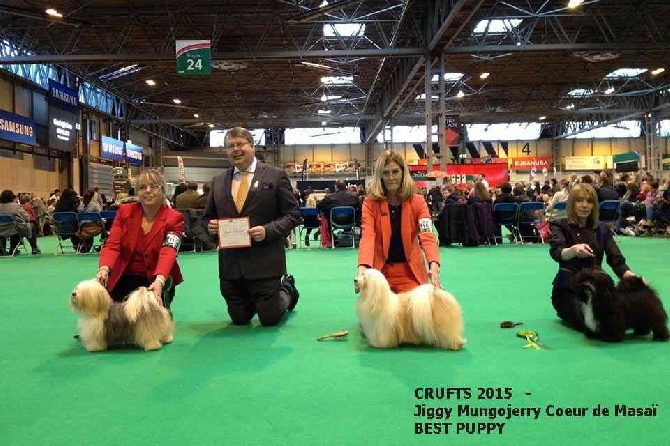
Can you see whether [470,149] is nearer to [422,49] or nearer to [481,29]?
[481,29]

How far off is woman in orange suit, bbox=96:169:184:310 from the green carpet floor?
1.42ft

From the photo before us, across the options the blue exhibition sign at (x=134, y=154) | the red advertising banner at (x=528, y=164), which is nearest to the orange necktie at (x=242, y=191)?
the blue exhibition sign at (x=134, y=154)

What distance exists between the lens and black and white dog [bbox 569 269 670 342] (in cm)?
300

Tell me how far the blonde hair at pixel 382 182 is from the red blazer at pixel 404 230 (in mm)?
38

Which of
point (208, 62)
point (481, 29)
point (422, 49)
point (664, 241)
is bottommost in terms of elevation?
point (664, 241)

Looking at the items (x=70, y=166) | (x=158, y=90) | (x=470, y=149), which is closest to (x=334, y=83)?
(x=158, y=90)

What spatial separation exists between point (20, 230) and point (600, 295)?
31.3 feet

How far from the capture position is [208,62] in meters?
11.6

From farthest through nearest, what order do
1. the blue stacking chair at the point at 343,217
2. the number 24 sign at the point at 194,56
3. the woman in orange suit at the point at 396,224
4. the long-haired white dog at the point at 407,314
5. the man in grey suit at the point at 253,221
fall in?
the number 24 sign at the point at 194,56
the blue stacking chair at the point at 343,217
the man in grey suit at the point at 253,221
the woman in orange suit at the point at 396,224
the long-haired white dog at the point at 407,314

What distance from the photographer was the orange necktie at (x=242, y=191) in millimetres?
3600

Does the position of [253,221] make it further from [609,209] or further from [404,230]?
[609,209]

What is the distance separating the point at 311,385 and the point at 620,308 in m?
1.82

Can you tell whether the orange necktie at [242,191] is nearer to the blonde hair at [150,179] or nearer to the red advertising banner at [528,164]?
the blonde hair at [150,179]

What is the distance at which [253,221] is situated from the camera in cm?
358
